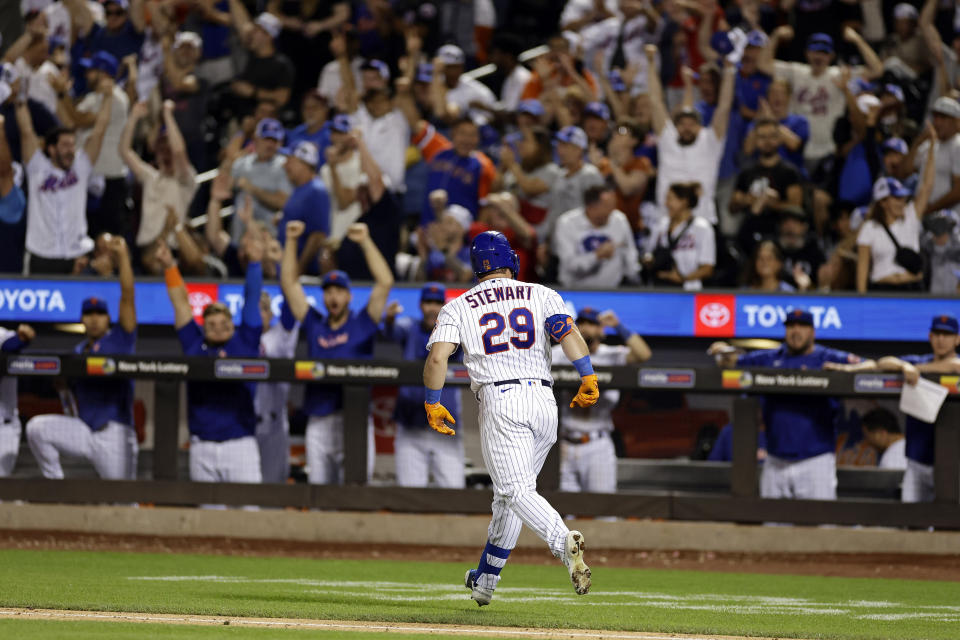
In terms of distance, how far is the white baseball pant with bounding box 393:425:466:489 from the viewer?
11383 millimetres

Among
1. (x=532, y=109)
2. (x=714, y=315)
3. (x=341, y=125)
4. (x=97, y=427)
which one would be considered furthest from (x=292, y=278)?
(x=714, y=315)

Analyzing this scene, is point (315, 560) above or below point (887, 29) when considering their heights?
below

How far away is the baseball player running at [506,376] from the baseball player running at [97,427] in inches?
213

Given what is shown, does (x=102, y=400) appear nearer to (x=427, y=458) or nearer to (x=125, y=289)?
(x=125, y=289)

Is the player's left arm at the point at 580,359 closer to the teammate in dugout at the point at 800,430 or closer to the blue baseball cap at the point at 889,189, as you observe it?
the teammate in dugout at the point at 800,430

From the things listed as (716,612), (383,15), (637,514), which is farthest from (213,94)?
(716,612)

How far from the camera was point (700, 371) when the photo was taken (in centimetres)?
1115

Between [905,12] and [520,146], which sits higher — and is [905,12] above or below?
above

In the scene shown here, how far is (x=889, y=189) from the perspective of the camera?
12.3 metres

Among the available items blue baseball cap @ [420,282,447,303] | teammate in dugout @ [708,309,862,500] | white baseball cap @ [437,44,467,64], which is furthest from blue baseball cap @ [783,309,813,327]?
white baseball cap @ [437,44,467,64]

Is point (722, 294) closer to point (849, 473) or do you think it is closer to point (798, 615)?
point (849, 473)

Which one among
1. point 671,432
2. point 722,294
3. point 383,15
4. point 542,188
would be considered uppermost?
point 383,15

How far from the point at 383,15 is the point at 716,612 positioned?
1076 cm

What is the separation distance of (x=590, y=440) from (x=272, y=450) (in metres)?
2.59
